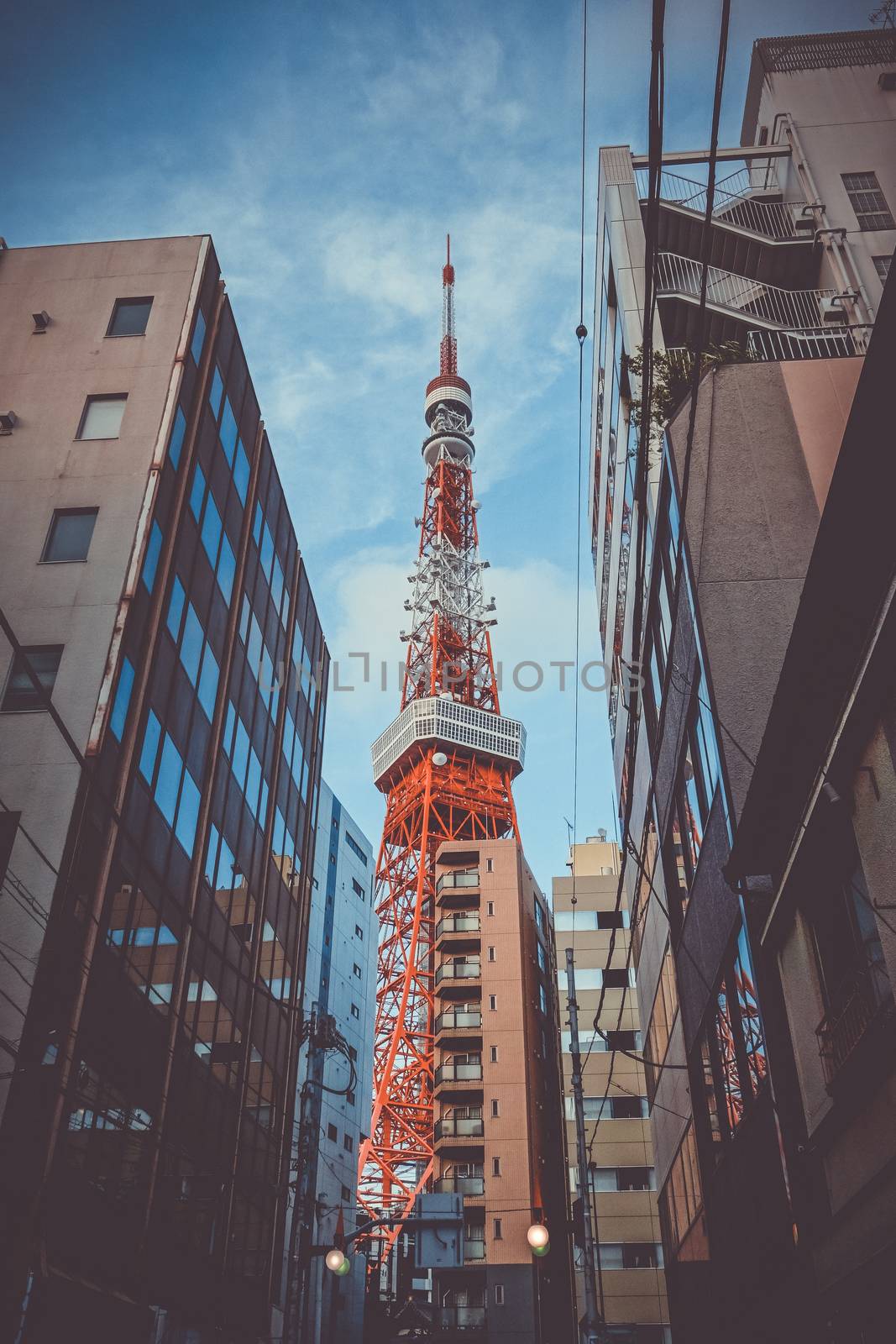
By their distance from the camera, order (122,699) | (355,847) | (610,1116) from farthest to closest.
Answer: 1. (355,847)
2. (610,1116)
3. (122,699)

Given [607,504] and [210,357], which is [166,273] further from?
[607,504]

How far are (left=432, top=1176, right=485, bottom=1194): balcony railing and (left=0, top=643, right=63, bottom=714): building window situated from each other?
4824 centimetres

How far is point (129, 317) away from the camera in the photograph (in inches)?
885

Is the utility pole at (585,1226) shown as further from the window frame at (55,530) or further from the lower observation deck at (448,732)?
the lower observation deck at (448,732)

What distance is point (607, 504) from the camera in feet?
107

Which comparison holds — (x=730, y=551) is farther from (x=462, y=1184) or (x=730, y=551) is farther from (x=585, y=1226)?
(x=462, y=1184)

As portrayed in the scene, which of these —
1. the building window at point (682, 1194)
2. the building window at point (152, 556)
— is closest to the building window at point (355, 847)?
the building window at point (682, 1194)

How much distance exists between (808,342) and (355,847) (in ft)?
145

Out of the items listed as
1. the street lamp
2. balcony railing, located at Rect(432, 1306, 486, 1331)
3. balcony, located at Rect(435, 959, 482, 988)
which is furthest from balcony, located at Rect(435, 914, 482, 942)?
the street lamp

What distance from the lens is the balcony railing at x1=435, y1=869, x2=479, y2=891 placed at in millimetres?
66812

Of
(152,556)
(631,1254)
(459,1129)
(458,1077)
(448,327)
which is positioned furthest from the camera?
(448,327)

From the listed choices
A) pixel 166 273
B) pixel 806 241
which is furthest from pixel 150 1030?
pixel 806 241

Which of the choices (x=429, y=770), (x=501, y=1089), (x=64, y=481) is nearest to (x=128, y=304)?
(x=64, y=481)

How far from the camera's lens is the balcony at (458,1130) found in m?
57.8
